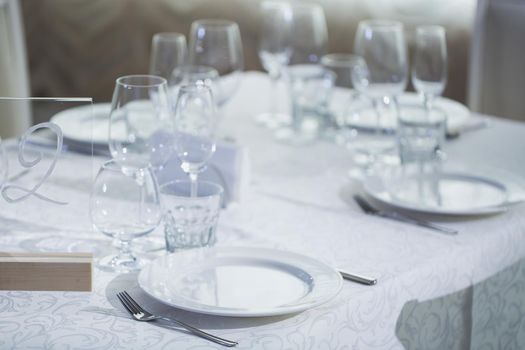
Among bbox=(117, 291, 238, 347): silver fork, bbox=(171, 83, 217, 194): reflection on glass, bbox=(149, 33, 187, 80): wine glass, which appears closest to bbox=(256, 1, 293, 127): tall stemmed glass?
bbox=(149, 33, 187, 80): wine glass

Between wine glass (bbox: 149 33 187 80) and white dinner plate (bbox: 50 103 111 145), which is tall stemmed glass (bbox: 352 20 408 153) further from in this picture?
white dinner plate (bbox: 50 103 111 145)

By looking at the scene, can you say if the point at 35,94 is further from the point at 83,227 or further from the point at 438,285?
the point at 438,285

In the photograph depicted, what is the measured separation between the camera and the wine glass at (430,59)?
5.08ft

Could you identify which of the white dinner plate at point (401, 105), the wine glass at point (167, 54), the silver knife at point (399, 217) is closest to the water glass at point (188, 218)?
the silver knife at point (399, 217)

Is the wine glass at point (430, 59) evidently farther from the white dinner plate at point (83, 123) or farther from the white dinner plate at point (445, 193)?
the white dinner plate at point (83, 123)

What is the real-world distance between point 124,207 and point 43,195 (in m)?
0.11

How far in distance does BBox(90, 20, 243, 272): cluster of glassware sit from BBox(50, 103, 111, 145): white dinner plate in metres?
0.06

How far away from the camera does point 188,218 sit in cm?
111

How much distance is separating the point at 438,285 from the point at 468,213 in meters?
0.18

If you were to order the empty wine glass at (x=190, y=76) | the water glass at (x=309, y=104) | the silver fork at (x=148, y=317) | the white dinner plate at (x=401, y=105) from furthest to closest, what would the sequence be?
the water glass at (x=309, y=104) < the empty wine glass at (x=190, y=76) < the white dinner plate at (x=401, y=105) < the silver fork at (x=148, y=317)

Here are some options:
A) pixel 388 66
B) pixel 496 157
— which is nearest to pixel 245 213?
pixel 388 66

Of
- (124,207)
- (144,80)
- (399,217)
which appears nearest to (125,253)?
(124,207)

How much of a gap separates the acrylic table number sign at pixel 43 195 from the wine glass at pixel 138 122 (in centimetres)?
5

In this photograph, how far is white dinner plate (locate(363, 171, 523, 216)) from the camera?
126 cm
